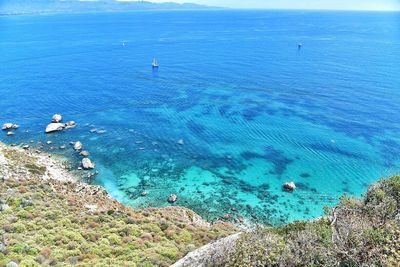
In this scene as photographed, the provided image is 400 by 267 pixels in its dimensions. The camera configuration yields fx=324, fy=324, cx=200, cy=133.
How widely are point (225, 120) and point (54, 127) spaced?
36.2 meters

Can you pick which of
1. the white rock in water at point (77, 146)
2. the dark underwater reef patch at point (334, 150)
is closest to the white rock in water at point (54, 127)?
the white rock in water at point (77, 146)

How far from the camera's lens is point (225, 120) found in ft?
236

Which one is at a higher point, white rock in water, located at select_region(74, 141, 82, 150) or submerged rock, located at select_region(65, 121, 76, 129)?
submerged rock, located at select_region(65, 121, 76, 129)

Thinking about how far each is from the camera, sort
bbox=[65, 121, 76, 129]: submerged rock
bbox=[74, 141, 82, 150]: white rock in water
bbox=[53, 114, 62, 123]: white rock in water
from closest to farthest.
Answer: bbox=[74, 141, 82, 150]: white rock in water < bbox=[65, 121, 76, 129]: submerged rock < bbox=[53, 114, 62, 123]: white rock in water

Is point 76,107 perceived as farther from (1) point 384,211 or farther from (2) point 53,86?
(1) point 384,211

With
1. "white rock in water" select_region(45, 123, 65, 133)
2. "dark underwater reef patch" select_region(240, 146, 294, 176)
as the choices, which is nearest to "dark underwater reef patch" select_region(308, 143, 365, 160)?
"dark underwater reef patch" select_region(240, 146, 294, 176)

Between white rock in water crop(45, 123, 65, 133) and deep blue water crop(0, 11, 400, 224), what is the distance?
1834mm

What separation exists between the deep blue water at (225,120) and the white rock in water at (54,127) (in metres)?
1.83

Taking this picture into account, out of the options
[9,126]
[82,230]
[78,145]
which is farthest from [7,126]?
[82,230]

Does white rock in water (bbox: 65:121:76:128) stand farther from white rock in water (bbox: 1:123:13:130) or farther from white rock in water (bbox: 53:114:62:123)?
white rock in water (bbox: 1:123:13:130)

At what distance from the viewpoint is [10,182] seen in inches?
1583

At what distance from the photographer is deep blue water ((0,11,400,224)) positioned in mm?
49156

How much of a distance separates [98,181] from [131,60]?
291 ft

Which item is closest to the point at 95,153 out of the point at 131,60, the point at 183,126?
the point at 183,126
